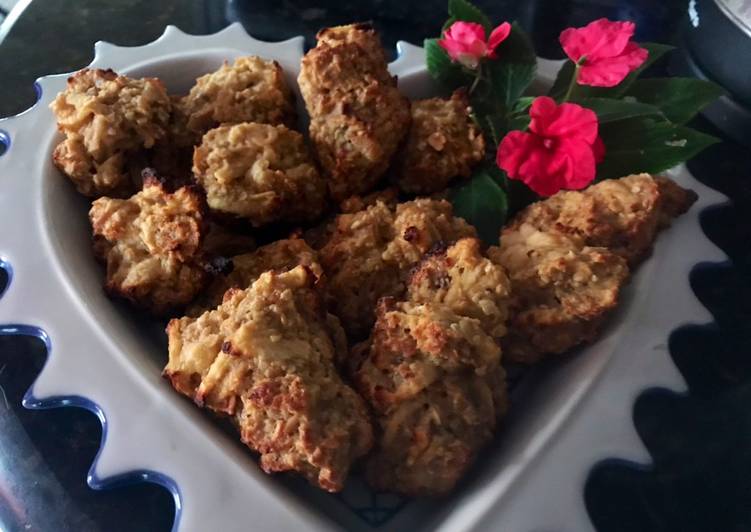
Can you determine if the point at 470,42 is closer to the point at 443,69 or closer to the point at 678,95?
the point at 443,69

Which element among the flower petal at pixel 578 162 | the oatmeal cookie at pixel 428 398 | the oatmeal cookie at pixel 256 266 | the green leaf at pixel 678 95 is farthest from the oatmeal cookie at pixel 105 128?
the green leaf at pixel 678 95

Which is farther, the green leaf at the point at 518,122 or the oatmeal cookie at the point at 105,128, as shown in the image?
the green leaf at the point at 518,122

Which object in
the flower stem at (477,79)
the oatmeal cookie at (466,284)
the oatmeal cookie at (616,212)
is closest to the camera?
the oatmeal cookie at (466,284)

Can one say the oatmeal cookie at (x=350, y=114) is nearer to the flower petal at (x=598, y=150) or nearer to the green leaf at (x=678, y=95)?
the flower petal at (x=598, y=150)

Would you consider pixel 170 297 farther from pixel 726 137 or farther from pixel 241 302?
pixel 726 137

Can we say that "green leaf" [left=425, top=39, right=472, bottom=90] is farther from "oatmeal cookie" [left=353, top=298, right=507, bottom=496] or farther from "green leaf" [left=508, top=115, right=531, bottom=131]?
"oatmeal cookie" [left=353, top=298, right=507, bottom=496]

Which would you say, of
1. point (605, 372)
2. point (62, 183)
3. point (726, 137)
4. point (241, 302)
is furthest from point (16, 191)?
point (726, 137)

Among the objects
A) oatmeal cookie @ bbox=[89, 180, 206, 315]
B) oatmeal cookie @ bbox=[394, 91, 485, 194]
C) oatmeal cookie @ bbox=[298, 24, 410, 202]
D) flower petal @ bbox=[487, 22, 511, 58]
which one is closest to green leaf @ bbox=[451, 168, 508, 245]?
oatmeal cookie @ bbox=[394, 91, 485, 194]
